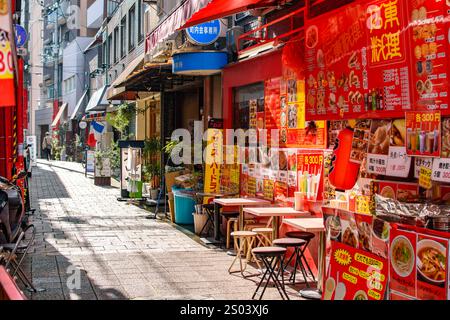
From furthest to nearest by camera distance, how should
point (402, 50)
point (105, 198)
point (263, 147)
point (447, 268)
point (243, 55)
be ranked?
point (105, 198) → point (243, 55) → point (263, 147) → point (402, 50) → point (447, 268)

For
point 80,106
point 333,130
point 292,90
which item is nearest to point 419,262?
point 333,130

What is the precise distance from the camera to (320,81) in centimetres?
775

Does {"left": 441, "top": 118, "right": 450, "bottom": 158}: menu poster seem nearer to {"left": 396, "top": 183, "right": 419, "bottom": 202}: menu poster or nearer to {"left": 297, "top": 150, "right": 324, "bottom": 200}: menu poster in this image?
{"left": 396, "top": 183, "right": 419, "bottom": 202}: menu poster

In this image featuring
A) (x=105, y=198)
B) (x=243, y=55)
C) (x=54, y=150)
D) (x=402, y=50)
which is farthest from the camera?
(x=54, y=150)

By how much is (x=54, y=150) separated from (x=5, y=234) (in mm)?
45809

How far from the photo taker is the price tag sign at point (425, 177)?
563 cm

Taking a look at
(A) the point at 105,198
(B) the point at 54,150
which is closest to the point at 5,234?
(A) the point at 105,198

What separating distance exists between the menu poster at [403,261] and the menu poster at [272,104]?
18.7ft

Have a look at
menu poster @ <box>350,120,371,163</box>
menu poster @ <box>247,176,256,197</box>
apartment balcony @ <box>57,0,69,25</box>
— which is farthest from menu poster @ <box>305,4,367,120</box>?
apartment balcony @ <box>57,0,69,25</box>

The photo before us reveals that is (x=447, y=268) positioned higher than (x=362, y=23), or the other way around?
(x=362, y=23)

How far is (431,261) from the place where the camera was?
4648 millimetres

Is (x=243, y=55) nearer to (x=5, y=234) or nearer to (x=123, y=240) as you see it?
(x=123, y=240)

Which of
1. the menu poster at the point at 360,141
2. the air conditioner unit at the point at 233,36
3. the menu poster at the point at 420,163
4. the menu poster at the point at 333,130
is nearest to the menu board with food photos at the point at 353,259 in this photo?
the menu poster at the point at 420,163

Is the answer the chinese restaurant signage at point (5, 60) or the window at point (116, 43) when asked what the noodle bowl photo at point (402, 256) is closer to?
the chinese restaurant signage at point (5, 60)
